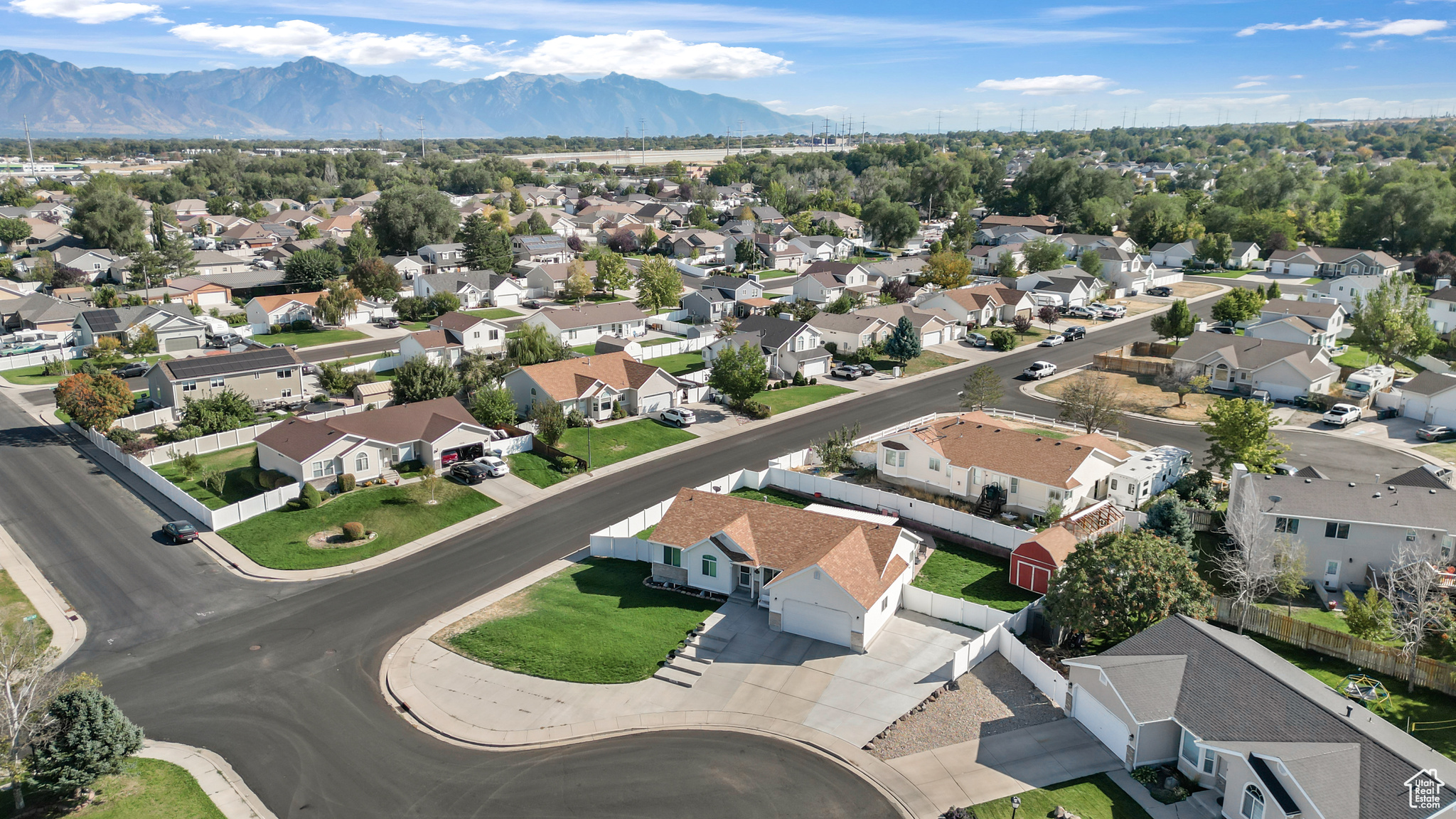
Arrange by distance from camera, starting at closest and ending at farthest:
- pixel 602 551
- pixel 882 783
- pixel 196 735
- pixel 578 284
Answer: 1. pixel 882 783
2. pixel 196 735
3. pixel 602 551
4. pixel 578 284

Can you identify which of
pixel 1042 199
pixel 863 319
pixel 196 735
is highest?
pixel 1042 199

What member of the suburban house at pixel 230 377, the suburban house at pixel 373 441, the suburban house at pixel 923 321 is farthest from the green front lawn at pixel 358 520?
the suburban house at pixel 923 321

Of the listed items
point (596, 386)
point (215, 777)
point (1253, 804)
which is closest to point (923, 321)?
point (596, 386)

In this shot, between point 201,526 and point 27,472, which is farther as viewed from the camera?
point 27,472

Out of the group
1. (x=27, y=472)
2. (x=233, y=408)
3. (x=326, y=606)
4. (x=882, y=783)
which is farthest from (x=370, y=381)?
(x=882, y=783)

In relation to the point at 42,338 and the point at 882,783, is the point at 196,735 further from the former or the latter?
the point at 42,338

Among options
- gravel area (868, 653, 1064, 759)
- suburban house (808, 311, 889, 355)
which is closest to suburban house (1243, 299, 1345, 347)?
suburban house (808, 311, 889, 355)

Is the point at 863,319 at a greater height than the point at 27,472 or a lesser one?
greater

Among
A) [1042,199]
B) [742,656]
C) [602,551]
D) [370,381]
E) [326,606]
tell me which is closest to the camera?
[742,656]
